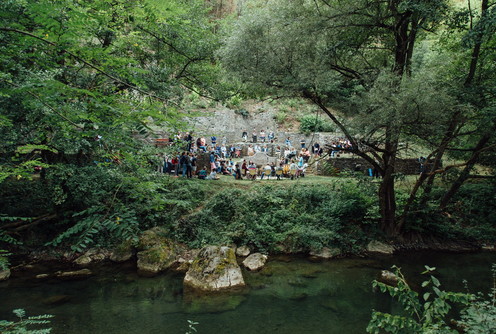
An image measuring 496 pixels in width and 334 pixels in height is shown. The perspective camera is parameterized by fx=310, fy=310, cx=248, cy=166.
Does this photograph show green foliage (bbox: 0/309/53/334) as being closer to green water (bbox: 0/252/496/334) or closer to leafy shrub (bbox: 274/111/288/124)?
green water (bbox: 0/252/496/334)

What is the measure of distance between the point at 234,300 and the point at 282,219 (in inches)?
211

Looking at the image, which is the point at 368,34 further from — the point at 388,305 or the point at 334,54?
the point at 388,305

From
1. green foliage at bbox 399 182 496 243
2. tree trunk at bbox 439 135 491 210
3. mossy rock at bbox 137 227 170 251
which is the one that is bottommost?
mossy rock at bbox 137 227 170 251

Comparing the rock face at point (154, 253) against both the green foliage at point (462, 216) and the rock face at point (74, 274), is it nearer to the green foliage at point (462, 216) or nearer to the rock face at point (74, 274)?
the rock face at point (74, 274)

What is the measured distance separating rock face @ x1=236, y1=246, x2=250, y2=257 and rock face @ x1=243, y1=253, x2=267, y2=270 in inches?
17.5

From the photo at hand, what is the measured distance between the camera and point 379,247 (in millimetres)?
12312

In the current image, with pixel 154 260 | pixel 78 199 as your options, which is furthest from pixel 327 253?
pixel 78 199

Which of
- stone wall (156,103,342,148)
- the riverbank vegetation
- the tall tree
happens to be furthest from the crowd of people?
stone wall (156,103,342,148)

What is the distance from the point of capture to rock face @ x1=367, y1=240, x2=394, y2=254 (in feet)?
39.9

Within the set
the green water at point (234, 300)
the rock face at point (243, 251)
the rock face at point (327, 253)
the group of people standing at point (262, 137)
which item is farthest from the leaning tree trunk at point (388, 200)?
the group of people standing at point (262, 137)

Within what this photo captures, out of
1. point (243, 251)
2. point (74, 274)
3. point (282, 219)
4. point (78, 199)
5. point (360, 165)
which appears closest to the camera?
point (74, 274)

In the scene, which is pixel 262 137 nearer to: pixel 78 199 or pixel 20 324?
pixel 78 199

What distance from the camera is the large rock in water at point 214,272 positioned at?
9008mm

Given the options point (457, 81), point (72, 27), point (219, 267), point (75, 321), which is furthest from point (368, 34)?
point (75, 321)
